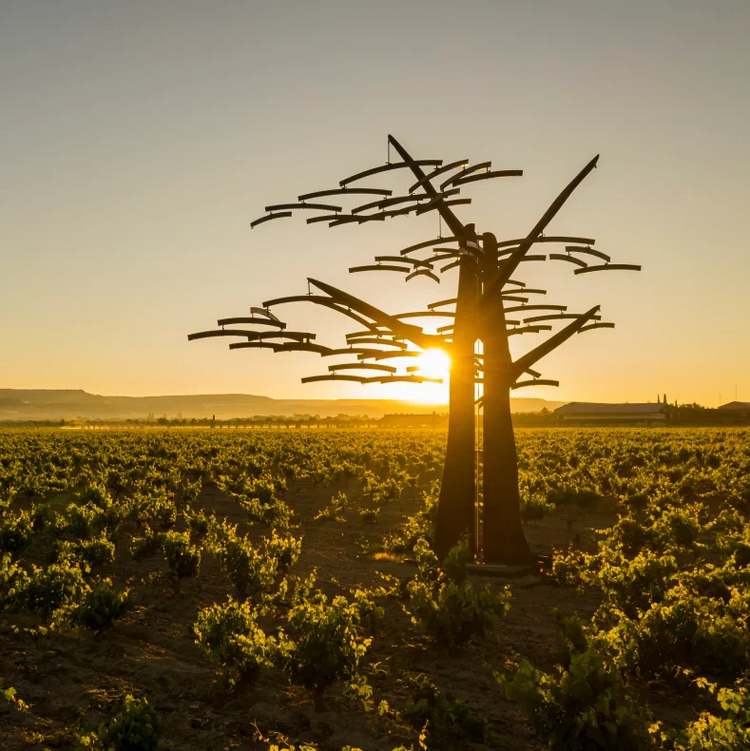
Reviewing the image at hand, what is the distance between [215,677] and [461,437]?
23.0 feet

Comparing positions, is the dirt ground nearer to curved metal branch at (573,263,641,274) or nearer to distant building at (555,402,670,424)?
curved metal branch at (573,263,641,274)

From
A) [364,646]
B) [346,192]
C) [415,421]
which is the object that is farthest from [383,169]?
[415,421]

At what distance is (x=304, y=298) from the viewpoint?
538 inches

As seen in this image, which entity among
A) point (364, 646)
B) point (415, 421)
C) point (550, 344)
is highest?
point (550, 344)

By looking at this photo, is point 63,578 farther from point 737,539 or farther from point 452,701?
point 737,539

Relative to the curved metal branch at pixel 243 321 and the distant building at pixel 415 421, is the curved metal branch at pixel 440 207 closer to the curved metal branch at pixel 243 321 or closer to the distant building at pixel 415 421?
the curved metal branch at pixel 243 321

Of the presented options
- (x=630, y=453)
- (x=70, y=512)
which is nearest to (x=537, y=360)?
(x=70, y=512)

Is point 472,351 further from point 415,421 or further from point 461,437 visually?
point 415,421

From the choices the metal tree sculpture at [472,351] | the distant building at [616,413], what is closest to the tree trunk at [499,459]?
the metal tree sculpture at [472,351]

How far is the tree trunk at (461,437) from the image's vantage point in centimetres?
1419

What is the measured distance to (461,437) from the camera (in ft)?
46.9

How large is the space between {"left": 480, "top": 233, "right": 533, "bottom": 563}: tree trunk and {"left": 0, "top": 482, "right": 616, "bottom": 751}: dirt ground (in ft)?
2.27

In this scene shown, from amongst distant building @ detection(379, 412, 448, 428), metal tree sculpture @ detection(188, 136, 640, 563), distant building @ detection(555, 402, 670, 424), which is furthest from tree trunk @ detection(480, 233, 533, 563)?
distant building @ detection(379, 412, 448, 428)

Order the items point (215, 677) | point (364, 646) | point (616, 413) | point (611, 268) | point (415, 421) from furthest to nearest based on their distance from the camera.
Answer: point (616, 413)
point (415, 421)
point (611, 268)
point (215, 677)
point (364, 646)
